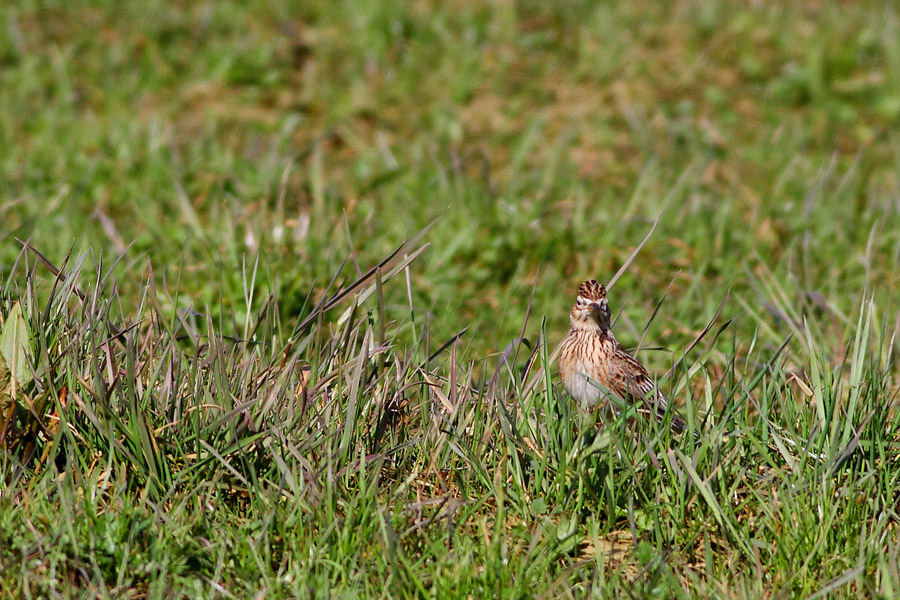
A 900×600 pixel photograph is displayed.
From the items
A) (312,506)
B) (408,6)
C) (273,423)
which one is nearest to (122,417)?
(273,423)

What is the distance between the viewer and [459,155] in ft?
25.2

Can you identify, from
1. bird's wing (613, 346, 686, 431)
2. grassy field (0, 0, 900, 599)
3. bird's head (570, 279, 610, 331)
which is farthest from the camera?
bird's head (570, 279, 610, 331)

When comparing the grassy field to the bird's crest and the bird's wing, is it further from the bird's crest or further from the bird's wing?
the bird's crest

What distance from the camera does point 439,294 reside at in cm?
579

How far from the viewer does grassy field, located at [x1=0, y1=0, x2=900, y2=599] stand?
3.30 metres

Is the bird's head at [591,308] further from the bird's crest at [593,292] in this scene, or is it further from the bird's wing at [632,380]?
the bird's wing at [632,380]

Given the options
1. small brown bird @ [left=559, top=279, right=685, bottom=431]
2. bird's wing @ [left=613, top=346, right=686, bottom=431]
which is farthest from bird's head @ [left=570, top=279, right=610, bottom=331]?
bird's wing @ [left=613, top=346, right=686, bottom=431]

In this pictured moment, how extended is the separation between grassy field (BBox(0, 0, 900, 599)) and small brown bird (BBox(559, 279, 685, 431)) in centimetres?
22

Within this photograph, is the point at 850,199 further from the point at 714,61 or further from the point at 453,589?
the point at 453,589

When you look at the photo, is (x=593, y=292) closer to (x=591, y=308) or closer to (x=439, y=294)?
(x=591, y=308)

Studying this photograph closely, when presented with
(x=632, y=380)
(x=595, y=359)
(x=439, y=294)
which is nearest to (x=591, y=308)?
(x=595, y=359)

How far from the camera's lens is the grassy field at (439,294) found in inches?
130

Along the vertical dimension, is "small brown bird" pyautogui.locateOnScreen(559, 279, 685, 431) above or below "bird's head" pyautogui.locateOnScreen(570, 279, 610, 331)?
below

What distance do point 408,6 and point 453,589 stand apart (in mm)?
6430
